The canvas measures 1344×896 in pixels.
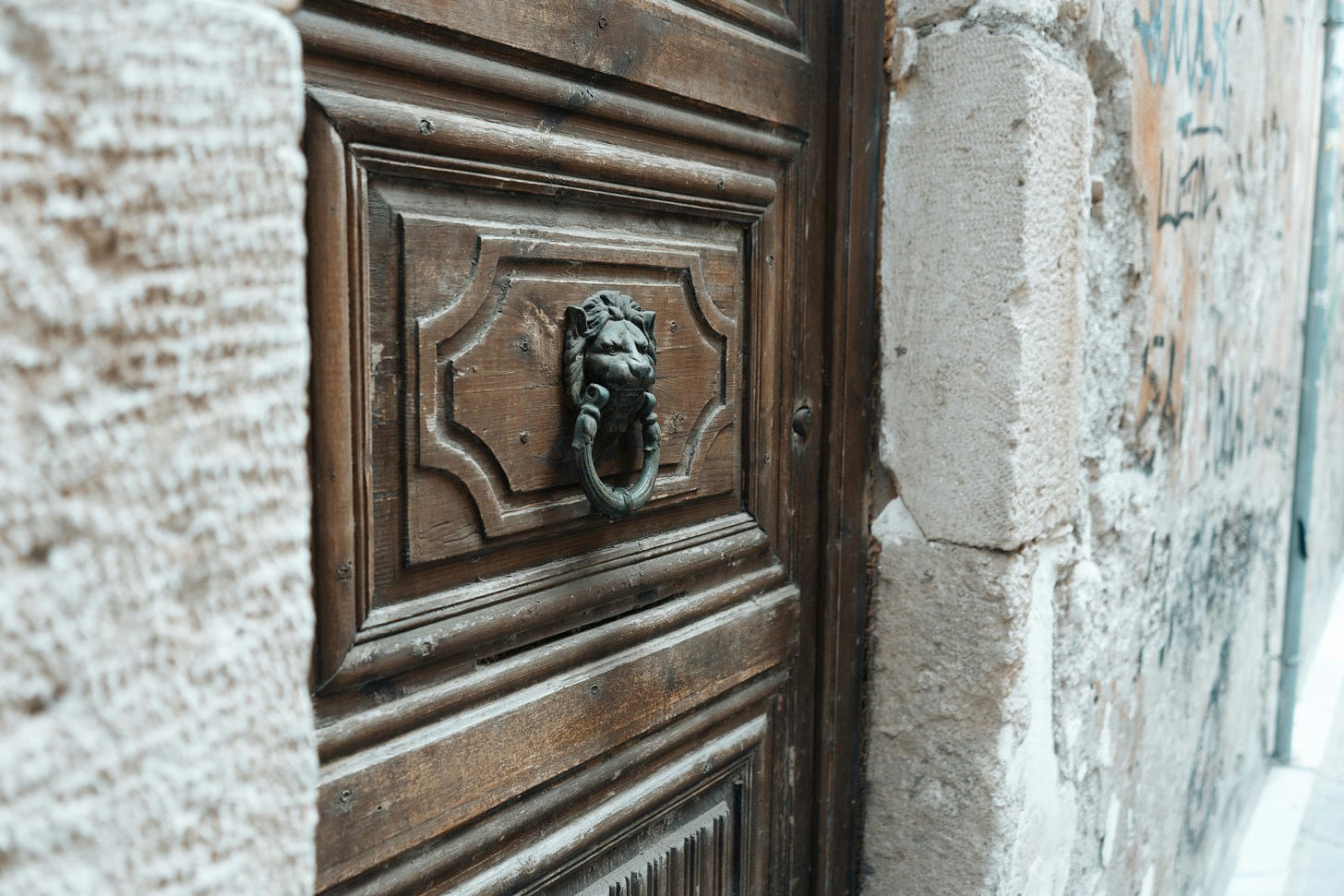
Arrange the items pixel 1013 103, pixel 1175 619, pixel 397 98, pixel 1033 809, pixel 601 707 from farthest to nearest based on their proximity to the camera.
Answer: pixel 1175 619, pixel 1033 809, pixel 1013 103, pixel 601 707, pixel 397 98

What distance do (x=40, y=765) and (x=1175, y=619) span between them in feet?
6.23

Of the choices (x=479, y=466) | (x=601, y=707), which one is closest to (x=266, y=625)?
(x=479, y=466)

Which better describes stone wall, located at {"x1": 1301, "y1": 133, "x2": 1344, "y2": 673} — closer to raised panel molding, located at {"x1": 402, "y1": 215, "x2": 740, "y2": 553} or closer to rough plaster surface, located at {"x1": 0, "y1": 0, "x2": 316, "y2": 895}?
raised panel molding, located at {"x1": 402, "y1": 215, "x2": 740, "y2": 553}

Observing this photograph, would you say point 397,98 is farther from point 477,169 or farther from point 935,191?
point 935,191

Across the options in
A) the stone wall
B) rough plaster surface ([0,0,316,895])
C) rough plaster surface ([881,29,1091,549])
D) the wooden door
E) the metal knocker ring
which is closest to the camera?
rough plaster surface ([0,0,316,895])

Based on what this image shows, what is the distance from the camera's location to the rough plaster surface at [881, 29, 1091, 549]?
108 centimetres

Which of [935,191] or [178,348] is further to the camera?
[935,191]

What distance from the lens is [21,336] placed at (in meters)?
0.34

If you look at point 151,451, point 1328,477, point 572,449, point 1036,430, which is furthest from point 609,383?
point 1328,477

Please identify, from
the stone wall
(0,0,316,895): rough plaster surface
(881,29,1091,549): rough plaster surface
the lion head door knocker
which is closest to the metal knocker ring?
the lion head door knocker

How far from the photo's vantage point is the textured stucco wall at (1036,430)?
1.10 metres

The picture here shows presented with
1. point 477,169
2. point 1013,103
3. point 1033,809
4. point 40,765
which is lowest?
point 1033,809

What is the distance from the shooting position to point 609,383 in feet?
2.59

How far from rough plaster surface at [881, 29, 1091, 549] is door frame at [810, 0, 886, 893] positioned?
28 millimetres
